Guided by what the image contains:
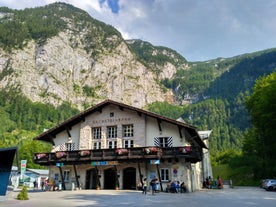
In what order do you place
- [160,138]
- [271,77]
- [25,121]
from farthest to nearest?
[25,121] < [271,77] < [160,138]

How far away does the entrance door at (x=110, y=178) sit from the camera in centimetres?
3473

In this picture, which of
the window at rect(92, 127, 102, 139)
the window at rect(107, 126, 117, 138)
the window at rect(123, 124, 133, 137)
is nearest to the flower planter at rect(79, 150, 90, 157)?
the window at rect(92, 127, 102, 139)

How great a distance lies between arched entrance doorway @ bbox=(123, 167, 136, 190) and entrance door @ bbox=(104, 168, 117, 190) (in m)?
1.41

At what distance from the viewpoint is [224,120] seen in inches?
7416

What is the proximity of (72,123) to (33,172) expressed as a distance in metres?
34.6

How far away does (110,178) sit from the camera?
3512cm

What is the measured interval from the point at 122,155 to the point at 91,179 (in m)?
6.21

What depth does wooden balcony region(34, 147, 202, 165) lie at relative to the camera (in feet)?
98.9

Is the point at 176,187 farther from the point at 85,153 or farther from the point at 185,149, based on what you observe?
the point at 85,153

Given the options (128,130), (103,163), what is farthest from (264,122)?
(103,163)

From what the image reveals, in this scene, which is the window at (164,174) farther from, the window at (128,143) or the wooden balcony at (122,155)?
the window at (128,143)

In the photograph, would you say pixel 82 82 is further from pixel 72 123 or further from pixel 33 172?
pixel 72 123

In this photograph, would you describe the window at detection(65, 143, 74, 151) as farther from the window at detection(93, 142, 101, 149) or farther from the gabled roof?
the window at detection(93, 142, 101, 149)

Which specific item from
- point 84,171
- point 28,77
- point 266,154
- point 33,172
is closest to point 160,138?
point 84,171
